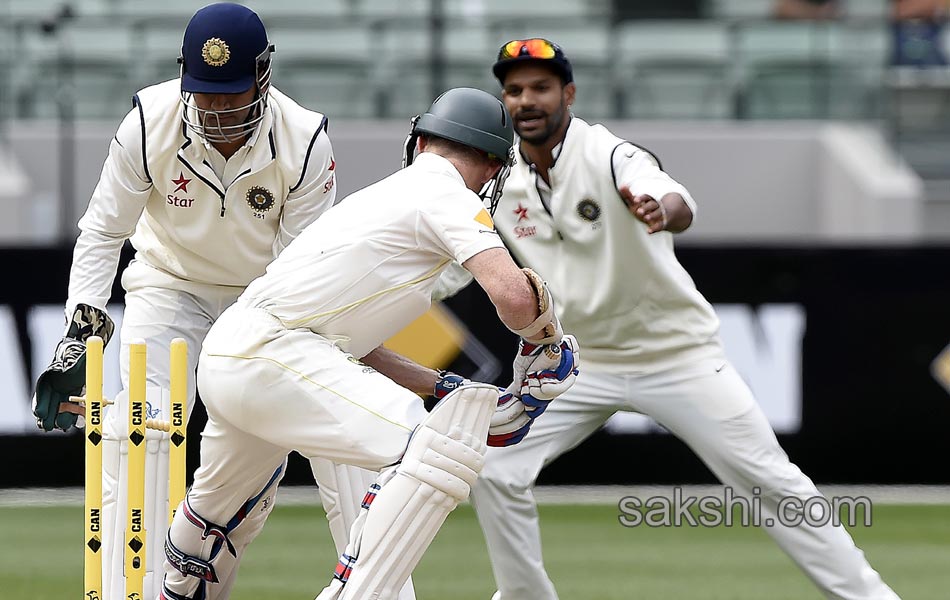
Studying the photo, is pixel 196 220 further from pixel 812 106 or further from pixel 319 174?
pixel 812 106

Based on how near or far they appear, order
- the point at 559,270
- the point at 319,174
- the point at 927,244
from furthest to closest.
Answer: the point at 927,244, the point at 559,270, the point at 319,174

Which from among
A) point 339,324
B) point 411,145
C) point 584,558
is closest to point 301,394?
point 339,324

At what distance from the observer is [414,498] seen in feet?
14.0

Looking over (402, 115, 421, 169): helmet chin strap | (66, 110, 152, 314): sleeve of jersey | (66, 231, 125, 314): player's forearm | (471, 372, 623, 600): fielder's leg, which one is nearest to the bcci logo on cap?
(66, 110, 152, 314): sleeve of jersey

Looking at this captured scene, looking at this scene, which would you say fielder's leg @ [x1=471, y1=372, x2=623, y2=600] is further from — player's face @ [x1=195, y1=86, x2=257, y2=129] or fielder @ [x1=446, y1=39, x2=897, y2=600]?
player's face @ [x1=195, y1=86, x2=257, y2=129]

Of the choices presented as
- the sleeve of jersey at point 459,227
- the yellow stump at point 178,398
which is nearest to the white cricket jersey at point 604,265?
the sleeve of jersey at point 459,227

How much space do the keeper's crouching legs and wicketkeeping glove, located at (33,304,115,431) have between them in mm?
1255

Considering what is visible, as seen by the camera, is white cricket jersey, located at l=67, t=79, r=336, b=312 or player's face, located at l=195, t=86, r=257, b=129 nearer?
player's face, located at l=195, t=86, r=257, b=129

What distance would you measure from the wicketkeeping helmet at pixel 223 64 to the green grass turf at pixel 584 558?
2.15 meters

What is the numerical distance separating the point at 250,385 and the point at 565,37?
831 cm

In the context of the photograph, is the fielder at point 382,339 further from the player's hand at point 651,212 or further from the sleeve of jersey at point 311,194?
the sleeve of jersey at point 311,194

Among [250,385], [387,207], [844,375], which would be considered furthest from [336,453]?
[844,375]

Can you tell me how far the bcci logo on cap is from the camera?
4871 mm

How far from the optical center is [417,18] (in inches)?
476
